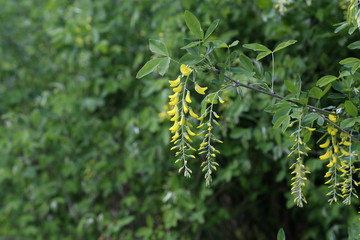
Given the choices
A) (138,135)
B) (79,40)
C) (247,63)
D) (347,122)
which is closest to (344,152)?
(347,122)

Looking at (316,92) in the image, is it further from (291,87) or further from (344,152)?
(344,152)

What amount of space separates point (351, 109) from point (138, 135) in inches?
71.0

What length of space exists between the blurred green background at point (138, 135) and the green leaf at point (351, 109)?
2.75ft

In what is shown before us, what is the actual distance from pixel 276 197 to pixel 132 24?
5.12ft

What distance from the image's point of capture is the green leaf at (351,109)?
113 cm

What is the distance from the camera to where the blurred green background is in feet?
7.20

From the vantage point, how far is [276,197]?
107 inches

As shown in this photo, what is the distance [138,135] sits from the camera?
275cm

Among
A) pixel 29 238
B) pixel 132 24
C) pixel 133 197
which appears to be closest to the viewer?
pixel 132 24

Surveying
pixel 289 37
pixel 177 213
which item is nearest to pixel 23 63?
pixel 177 213

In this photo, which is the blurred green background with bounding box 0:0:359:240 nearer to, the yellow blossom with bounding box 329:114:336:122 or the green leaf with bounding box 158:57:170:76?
the yellow blossom with bounding box 329:114:336:122

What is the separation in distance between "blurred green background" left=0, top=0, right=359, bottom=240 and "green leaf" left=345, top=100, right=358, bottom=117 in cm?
84

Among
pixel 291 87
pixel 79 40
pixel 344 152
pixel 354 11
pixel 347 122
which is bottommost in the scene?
pixel 79 40

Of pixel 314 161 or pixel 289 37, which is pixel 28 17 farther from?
pixel 314 161
